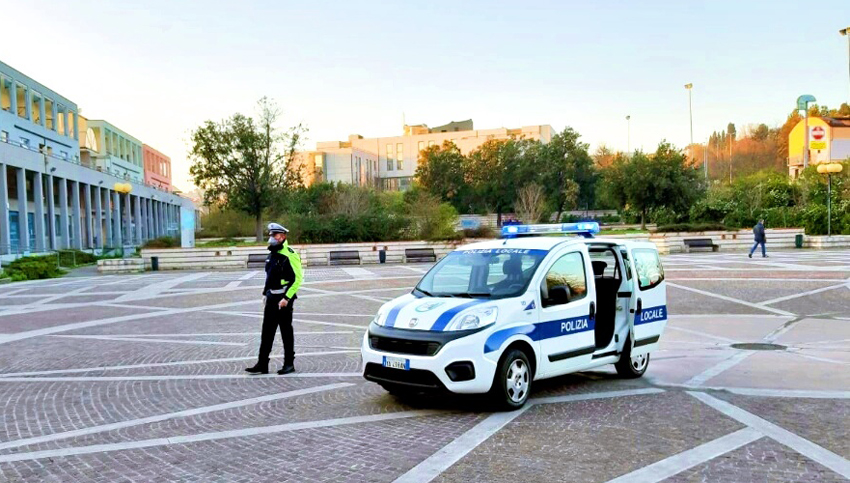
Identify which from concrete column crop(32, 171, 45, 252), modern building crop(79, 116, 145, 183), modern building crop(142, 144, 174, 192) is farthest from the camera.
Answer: modern building crop(142, 144, 174, 192)

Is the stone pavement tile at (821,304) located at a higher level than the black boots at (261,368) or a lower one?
lower

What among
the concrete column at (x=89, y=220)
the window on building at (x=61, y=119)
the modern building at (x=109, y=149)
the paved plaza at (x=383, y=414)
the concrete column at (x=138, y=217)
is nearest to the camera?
the paved plaza at (x=383, y=414)

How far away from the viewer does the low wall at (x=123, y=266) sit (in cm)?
2867

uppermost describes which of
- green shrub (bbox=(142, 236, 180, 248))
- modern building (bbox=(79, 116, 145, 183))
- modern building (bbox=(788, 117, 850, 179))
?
modern building (bbox=(79, 116, 145, 183))

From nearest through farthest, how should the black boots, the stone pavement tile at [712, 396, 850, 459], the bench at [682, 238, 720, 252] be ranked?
1. the stone pavement tile at [712, 396, 850, 459]
2. the black boots
3. the bench at [682, 238, 720, 252]

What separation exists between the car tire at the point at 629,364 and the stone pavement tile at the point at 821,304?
7.33m

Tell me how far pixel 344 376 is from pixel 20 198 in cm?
3926

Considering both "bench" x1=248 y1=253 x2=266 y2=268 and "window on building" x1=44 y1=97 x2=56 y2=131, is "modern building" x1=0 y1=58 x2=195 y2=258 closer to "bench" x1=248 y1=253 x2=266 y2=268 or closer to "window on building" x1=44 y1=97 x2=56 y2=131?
"window on building" x1=44 y1=97 x2=56 y2=131

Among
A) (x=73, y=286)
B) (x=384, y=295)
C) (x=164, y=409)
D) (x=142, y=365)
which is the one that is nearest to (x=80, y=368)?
(x=142, y=365)

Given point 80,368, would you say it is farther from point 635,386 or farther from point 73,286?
point 73,286

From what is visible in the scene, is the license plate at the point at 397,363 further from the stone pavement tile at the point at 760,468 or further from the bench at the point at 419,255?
the bench at the point at 419,255

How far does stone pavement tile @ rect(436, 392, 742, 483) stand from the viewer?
4.66 metres

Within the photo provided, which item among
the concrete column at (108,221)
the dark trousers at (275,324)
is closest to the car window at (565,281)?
the dark trousers at (275,324)

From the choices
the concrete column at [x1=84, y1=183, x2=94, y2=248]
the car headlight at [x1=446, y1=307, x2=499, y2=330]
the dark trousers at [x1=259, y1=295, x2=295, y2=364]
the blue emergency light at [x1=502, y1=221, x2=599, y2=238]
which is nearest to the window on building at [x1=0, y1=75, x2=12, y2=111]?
the concrete column at [x1=84, y1=183, x2=94, y2=248]
